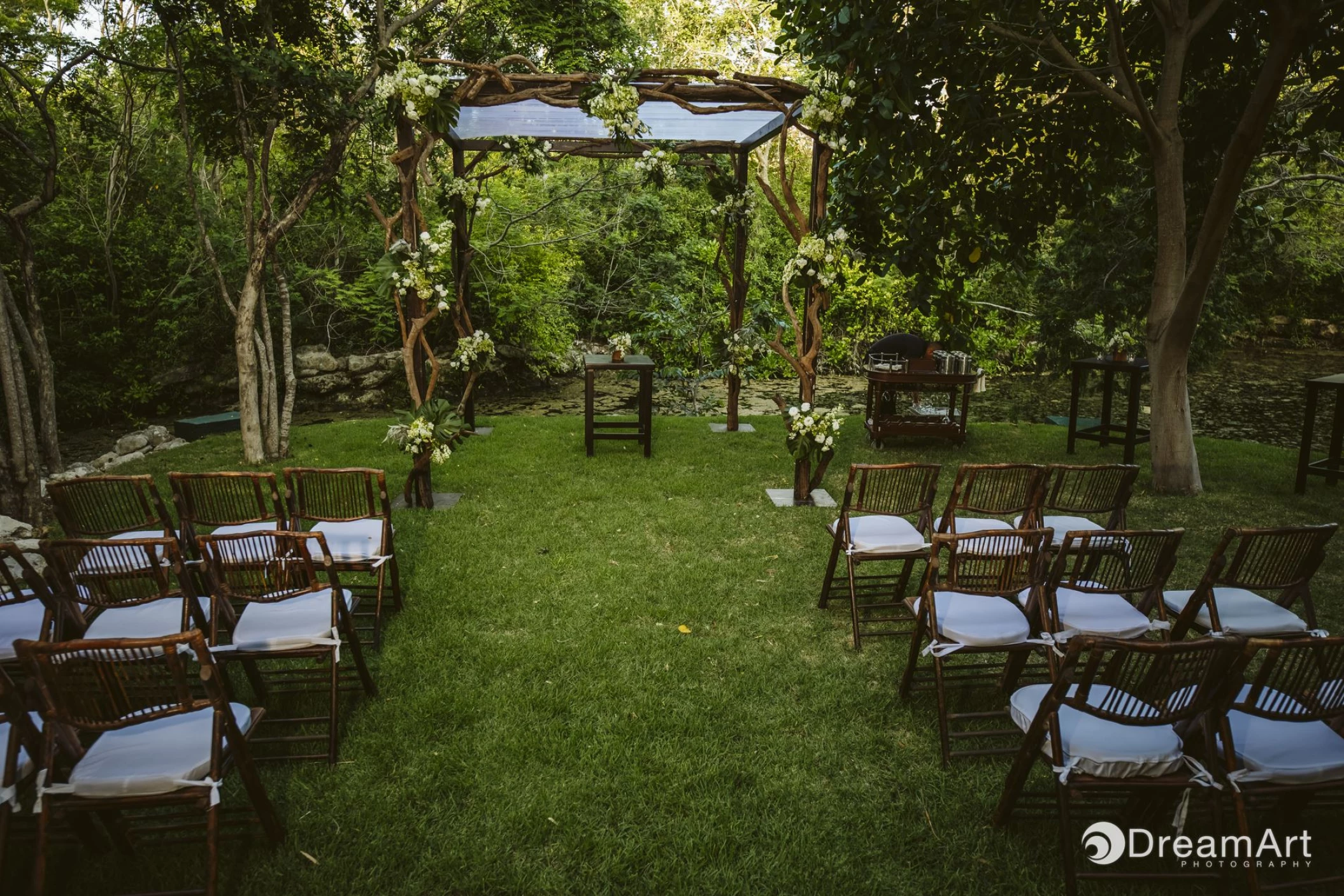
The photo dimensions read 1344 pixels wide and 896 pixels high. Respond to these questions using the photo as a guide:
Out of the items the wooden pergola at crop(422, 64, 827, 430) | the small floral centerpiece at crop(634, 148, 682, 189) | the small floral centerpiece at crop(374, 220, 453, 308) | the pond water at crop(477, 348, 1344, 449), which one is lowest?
the pond water at crop(477, 348, 1344, 449)

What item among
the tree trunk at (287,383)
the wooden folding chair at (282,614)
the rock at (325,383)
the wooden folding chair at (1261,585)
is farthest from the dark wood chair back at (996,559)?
the rock at (325,383)

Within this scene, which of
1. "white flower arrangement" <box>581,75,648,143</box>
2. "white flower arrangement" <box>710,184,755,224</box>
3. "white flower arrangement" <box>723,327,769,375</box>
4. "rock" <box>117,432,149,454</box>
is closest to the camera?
"white flower arrangement" <box>581,75,648,143</box>

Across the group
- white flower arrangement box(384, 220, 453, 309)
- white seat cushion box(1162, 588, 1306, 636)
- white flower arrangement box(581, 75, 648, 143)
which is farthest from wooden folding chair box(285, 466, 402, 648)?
white seat cushion box(1162, 588, 1306, 636)

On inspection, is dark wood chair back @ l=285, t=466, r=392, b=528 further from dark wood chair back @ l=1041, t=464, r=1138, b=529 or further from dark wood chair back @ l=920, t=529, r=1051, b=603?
dark wood chair back @ l=1041, t=464, r=1138, b=529

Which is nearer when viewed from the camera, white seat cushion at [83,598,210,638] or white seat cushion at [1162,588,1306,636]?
white seat cushion at [83,598,210,638]

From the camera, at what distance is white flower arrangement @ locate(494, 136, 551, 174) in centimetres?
872

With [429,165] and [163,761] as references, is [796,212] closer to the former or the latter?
[163,761]

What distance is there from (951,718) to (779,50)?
566 centimetres

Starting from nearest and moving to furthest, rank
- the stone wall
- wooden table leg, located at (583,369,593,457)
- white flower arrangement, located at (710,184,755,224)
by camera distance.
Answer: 1. wooden table leg, located at (583,369,593,457)
2. white flower arrangement, located at (710,184,755,224)
3. the stone wall

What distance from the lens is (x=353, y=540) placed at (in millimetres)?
4227

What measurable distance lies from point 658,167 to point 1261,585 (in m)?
6.16

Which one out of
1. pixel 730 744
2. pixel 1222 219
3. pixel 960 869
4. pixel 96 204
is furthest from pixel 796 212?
pixel 96 204

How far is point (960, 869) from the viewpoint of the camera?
2570 millimetres

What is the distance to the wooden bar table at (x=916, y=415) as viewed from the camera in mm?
8953
